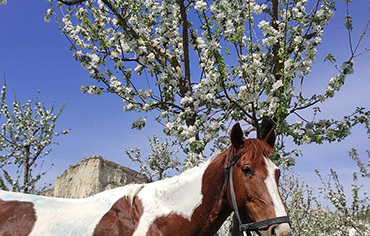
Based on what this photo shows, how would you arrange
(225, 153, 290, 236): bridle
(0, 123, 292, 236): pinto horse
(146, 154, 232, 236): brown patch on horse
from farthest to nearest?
(146, 154, 232, 236): brown patch on horse < (0, 123, 292, 236): pinto horse < (225, 153, 290, 236): bridle

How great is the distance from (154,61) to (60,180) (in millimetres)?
51372

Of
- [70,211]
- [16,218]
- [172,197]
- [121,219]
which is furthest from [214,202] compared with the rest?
[16,218]

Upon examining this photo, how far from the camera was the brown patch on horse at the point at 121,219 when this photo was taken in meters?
2.68

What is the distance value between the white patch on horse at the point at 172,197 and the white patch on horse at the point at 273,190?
22.5 inches

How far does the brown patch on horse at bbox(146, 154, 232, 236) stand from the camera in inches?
104

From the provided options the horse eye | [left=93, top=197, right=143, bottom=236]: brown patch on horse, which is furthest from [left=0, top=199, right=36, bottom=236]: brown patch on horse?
the horse eye

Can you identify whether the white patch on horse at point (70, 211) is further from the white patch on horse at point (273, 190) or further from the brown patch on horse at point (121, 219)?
the white patch on horse at point (273, 190)

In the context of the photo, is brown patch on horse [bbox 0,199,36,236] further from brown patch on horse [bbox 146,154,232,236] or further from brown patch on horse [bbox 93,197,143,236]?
brown patch on horse [bbox 146,154,232,236]

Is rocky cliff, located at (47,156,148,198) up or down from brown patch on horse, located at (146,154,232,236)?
up

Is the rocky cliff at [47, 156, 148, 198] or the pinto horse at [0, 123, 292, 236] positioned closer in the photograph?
the pinto horse at [0, 123, 292, 236]

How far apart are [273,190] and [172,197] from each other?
0.86m

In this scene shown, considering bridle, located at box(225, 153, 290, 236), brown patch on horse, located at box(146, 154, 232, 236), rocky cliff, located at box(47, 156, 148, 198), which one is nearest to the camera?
bridle, located at box(225, 153, 290, 236)

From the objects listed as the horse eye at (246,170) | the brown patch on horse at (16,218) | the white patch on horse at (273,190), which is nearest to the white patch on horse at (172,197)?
the horse eye at (246,170)

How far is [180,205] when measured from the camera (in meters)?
2.75
